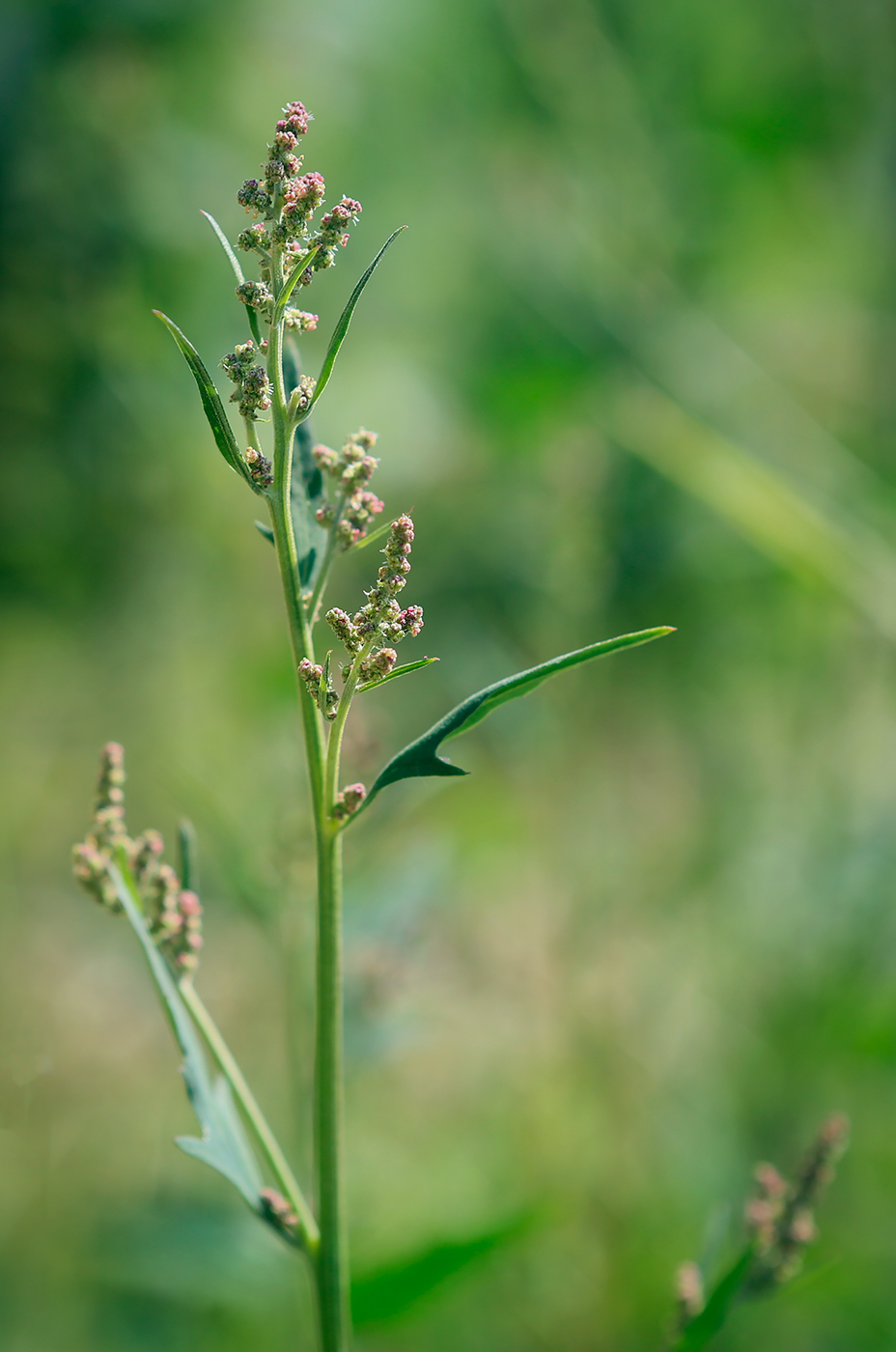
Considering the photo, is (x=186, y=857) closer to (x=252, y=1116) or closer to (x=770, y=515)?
(x=252, y=1116)

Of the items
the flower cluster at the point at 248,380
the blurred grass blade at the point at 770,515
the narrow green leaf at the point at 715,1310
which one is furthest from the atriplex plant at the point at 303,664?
the blurred grass blade at the point at 770,515

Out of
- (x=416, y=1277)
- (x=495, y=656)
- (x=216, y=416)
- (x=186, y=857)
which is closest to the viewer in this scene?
(x=216, y=416)

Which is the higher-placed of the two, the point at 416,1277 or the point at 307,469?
the point at 307,469

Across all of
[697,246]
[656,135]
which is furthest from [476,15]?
[697,246]

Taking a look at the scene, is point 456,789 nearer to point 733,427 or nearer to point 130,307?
point 733,427

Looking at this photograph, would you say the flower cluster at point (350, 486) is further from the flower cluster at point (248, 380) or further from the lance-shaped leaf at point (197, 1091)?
the lance-shaped leaf at point (197, 1091)

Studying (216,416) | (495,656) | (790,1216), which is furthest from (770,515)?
(216,416)

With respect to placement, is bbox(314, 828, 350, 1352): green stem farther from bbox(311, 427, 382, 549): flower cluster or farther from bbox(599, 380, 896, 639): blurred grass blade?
bbox(599, 380, 896, 639): blurred grass blade
